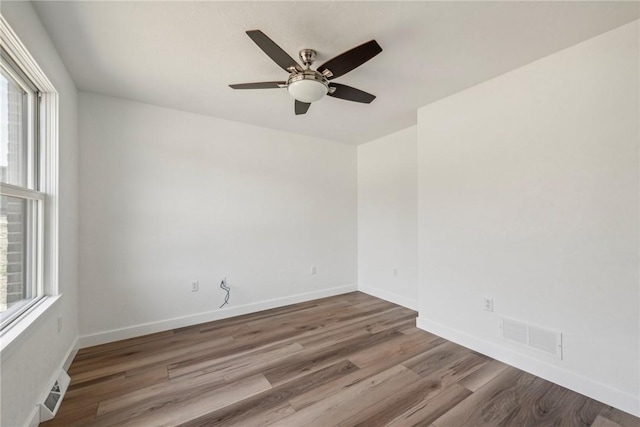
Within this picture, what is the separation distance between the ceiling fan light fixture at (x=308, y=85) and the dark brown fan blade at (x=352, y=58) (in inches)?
2.3

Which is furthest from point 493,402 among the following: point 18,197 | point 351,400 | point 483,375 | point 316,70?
point 18,197

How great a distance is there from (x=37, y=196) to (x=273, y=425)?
6.95 ft

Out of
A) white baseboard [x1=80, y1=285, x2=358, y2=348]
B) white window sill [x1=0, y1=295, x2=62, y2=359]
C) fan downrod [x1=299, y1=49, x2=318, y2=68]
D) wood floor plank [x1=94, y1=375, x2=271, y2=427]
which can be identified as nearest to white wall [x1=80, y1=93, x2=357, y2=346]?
white baseboard [x1=80, y1=285, x2=358, y2=348]

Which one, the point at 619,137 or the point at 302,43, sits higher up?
the point at 302,43

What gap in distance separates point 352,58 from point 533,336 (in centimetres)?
248

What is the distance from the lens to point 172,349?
2457 millimetres

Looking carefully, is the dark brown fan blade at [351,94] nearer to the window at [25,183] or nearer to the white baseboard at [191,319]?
the window at [25,183]

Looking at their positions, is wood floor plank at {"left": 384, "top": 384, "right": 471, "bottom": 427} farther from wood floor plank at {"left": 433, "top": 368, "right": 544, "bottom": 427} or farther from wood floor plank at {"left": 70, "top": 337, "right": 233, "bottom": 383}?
wood floor plank at {"left": 70, "top": 337, "right": 233, "bottom": 383}

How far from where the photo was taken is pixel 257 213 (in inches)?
136

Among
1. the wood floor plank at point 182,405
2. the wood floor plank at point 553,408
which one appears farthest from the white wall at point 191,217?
the wood floor plank at point 553,408

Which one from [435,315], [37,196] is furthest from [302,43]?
[435,315]

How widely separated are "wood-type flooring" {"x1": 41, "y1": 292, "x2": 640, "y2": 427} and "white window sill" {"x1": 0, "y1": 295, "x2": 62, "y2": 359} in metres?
0.66

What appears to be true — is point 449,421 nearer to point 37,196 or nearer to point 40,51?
point 37,196

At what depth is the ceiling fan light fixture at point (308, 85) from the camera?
1.73m
